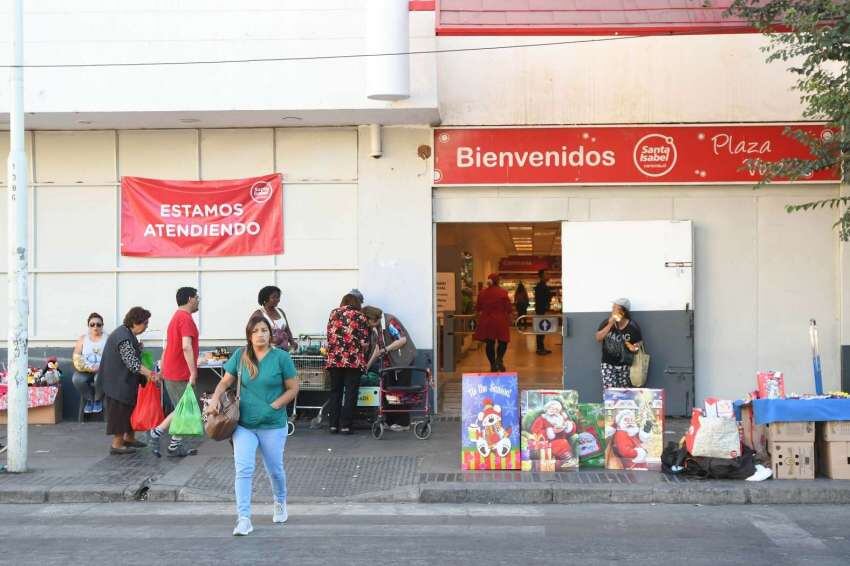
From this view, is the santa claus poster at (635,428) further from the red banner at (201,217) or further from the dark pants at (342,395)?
the red banner at (201,217)

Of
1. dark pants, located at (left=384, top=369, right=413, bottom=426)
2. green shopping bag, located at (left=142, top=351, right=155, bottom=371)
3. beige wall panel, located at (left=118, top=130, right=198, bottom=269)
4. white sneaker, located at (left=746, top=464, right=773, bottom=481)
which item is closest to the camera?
white sneaker, located at (left=746, top=464, right=773, bottom=481)

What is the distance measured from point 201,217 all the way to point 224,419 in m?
6.34

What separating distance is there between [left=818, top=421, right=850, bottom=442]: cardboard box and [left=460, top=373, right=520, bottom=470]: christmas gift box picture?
3.02 m

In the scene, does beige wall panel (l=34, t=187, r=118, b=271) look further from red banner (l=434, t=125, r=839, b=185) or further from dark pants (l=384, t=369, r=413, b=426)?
red banner (l=434, t=125, r=839, b=185)

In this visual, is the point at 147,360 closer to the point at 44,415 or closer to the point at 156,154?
the point at 44,415

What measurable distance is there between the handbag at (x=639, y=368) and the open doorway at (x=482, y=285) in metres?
2.21

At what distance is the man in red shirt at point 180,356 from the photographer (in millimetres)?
11000

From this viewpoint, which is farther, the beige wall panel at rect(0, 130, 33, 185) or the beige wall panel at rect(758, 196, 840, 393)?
the beige wall panel at rect(0, 130, 33, 185)

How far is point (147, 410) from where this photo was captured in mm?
11047

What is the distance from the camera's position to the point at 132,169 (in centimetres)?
1352

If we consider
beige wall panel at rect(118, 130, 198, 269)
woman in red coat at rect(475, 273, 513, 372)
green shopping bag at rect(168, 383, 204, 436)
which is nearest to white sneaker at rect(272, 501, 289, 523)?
green shopping bag at rect(168, 383, 204, 436)

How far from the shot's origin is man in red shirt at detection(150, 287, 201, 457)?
11.0 m

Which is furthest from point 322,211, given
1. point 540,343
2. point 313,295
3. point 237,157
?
point 540,343

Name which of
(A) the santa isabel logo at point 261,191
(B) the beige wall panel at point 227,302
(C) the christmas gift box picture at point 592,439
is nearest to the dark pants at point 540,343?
(B) the beige wall panel at point 227,302
